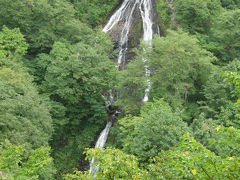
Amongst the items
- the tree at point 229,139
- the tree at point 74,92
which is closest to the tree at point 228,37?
the tree at point 74,92

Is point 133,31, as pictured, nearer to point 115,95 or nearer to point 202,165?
point 115,95

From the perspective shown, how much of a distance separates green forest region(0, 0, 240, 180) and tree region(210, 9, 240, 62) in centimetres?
10

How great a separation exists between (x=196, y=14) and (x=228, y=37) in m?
4.49

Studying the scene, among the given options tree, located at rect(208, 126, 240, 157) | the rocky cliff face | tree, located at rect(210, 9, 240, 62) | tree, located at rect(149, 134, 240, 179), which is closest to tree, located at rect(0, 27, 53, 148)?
tree, located at rect(149, 134, 240, 179)

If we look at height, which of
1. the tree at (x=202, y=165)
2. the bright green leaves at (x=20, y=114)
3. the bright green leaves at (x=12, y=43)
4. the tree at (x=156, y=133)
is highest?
the bright green leaves at (x=12, y=43)

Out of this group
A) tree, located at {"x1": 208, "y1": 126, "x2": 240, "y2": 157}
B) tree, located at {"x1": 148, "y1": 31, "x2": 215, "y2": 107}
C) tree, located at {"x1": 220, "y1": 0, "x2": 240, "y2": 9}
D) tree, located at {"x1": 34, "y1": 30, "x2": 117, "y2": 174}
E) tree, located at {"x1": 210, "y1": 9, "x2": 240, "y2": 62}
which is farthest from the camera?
tree, located at {"x1": 220, "y1": 0, "x2": 240, "y2": 9}

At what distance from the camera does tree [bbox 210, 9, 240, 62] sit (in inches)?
997

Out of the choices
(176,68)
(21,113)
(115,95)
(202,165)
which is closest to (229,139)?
(202,165)

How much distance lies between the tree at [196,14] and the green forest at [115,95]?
11 cm

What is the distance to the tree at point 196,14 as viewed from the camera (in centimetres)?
2778

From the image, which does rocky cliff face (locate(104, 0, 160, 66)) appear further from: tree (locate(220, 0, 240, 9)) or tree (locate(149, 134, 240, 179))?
tree (locate(149, 134, 240, 179))

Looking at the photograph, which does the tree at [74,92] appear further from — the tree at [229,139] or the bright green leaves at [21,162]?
the tree at [229,139]

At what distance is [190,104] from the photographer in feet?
65.8

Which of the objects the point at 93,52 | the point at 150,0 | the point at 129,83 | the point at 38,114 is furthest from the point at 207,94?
the point at 150,0
